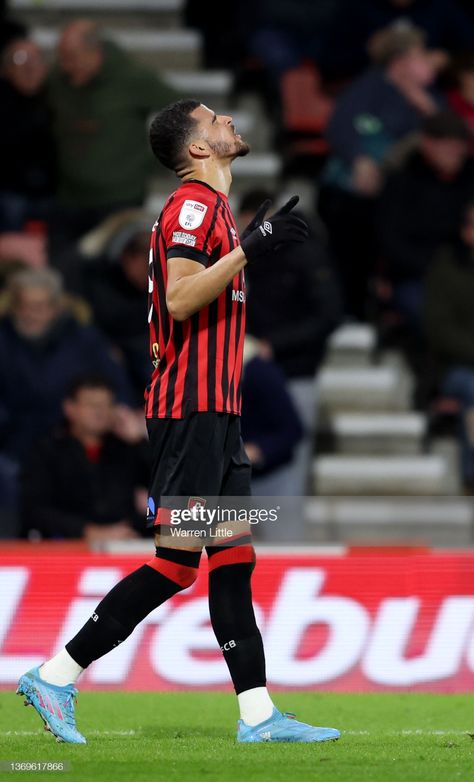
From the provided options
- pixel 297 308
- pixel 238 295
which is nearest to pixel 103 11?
pixel 297 308

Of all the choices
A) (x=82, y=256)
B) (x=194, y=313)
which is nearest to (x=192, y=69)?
(x=82, y=256)

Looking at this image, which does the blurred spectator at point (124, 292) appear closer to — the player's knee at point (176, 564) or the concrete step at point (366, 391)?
the concrete step at point (366, 391)

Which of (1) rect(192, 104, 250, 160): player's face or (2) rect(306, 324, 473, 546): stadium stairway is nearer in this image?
(1) rect(192, 104, 250, 160): player's face

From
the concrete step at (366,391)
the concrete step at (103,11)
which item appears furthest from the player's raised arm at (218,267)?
the concrete step at (103,11)

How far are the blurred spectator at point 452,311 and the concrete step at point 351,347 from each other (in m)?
0.81

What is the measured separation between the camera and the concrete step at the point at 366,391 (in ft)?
37.7

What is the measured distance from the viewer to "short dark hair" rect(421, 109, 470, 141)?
11.0 meters

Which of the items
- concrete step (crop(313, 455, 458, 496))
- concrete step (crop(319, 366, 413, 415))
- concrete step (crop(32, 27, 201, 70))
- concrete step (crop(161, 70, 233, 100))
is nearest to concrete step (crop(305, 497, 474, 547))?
concrete step (crop(313, 455, 458, 496))

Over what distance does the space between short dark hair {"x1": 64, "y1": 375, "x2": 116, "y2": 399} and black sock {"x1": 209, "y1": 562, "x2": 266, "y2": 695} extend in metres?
3.86

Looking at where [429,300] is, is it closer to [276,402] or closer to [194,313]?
[276,402]

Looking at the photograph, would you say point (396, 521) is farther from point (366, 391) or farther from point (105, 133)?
point (105, 133)

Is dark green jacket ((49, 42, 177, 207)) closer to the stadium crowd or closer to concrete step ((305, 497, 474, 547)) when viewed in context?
the stadium crowd

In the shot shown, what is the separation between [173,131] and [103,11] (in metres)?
7.80

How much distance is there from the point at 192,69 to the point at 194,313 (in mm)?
7824
